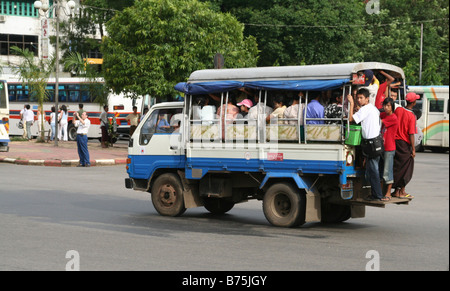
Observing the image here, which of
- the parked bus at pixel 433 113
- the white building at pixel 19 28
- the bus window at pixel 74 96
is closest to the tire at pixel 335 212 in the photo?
the parked bus at pixel 433 113

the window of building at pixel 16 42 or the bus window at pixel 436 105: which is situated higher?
the window of building at pixel 16 42

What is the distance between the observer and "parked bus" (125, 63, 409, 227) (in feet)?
35.0

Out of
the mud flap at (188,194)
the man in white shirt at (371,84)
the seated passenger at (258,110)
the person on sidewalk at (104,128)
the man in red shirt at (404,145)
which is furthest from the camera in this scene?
the person on sidewalk at (104,128)

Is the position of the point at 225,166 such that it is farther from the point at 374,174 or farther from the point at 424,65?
the point at 424,65

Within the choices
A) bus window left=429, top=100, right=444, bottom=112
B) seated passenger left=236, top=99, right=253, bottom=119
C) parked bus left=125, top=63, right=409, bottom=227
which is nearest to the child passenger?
parked bus left=125, top=63, right=409, bottom=227

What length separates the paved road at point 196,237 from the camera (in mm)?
8062

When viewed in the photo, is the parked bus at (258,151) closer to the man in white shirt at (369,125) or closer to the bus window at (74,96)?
the man in white shirt at (369,125)

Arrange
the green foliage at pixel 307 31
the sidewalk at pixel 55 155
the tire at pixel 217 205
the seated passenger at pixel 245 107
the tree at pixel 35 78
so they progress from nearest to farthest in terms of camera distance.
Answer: the seated passenger at pixel 245 107
the tire at pixel 217 205
the sidewalk at pixel 55 155
the tree at pixel 35 78
the green foliage at pixel 307 31

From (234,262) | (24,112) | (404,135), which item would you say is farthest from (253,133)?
(24,112)

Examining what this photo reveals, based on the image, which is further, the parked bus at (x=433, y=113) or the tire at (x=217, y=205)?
the parked bus at (x=433, y=113)

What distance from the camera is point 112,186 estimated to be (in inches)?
677

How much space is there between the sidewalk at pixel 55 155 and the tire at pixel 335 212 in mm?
13097

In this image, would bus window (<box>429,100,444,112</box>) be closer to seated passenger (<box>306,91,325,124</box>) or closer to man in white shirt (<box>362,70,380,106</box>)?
man in white shirt (<box>362,70,380,106</box>)
